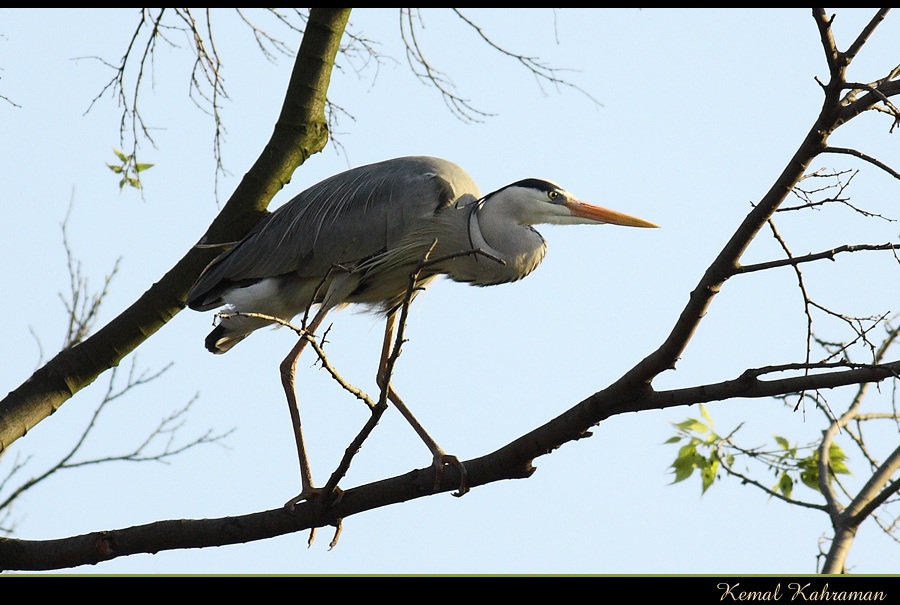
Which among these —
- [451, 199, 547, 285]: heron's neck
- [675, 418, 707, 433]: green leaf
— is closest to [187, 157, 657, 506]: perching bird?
[451, 199, 547, 285]: heron's neck

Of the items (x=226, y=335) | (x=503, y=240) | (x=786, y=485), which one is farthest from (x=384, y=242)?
(x=786, y=485)

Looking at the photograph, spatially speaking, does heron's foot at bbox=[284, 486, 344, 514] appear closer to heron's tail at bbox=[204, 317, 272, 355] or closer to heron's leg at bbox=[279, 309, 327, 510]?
heron's leg at bbox=[279, 309, 327, 510]

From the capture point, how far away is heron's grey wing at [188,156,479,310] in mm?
4309

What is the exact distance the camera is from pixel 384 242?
14.2 ft

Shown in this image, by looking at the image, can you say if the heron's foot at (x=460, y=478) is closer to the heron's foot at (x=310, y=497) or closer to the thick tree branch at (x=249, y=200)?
the heron's foot at (x=310, y=497)

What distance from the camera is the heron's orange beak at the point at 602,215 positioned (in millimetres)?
4250

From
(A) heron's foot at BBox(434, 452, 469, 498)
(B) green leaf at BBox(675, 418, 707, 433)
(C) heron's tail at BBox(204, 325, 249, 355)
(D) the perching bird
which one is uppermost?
(D) the perching bird

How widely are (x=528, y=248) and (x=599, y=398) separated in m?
1.78

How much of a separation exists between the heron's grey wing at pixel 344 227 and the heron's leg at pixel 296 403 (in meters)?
0.33

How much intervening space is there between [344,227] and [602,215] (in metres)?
1.07

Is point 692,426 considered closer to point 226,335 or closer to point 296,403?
point 296,403
